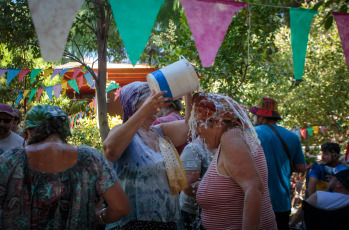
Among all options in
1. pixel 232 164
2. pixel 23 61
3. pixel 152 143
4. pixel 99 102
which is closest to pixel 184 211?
pixel 152 143

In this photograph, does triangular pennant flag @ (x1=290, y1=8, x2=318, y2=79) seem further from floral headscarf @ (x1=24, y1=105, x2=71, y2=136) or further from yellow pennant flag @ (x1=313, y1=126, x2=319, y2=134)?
yellow pennant flag @ (x1=313, y1=126, x2=319, y2=134)

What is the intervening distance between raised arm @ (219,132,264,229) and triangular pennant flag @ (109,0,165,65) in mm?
838

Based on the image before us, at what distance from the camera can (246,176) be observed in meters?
1.69

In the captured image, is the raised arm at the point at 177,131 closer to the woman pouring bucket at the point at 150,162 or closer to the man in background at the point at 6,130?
the woman pouring bucket at the point at 150,162

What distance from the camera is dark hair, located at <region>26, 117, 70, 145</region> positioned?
1663mm

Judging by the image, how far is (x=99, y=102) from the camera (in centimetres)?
480

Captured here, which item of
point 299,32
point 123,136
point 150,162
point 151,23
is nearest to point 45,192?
point 123,136

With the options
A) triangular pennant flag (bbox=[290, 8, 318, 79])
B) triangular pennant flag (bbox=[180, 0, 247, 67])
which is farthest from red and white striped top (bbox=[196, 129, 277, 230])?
triangular pennant flag (bbox=[290, 8, 318, 79])

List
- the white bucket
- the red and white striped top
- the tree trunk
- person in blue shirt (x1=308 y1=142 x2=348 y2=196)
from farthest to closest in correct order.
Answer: the tree trunk → person in blue shirt (x1=308 y1=142 x2=348 y2=196) → the white bucket → the red and white striped top

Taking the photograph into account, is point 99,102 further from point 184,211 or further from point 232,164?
point 232,164

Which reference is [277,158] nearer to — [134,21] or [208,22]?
[208,22]

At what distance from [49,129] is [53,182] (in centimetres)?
26

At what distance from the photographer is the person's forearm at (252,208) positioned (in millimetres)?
1658

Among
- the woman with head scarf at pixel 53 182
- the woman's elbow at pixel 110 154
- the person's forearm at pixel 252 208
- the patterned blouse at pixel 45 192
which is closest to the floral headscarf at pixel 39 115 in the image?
the woman with head scarf at pixel 53 182
